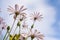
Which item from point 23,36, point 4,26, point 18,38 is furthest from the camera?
point 4,26

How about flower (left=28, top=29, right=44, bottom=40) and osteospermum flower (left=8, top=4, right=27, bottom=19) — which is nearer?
flower (left=28, top=29, right=44, bottom=40)

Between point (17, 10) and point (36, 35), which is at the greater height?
point (17, 10)

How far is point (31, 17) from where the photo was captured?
159 centimetres

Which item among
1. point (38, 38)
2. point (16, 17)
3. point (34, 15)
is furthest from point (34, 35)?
point (34, 15)

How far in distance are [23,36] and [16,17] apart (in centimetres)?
22

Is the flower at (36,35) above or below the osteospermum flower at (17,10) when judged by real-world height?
below

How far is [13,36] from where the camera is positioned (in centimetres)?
136

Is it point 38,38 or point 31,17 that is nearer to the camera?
point 38,38

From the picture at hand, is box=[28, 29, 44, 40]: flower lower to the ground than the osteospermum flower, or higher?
lower

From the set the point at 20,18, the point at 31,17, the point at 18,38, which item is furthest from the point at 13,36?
the point at 31,17

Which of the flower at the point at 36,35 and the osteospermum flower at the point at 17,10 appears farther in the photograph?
the osteospermum flower at the point at 17,10

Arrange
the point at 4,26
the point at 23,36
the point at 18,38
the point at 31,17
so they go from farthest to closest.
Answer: the point at 31,17
the point at 4,26
the point at 18,38
the point at 23,36

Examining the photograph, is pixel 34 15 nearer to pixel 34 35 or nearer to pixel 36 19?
pixel 36 19

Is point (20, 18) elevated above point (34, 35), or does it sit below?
above
